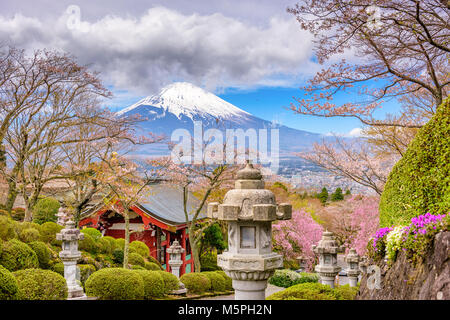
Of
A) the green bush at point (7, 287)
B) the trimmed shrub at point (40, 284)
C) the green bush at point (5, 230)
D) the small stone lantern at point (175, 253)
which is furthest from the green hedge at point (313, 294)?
the green bush at point (5, 230)

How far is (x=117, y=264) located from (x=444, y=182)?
12.8 metres

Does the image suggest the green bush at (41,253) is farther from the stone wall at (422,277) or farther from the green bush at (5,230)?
the stone wall at (422,277)

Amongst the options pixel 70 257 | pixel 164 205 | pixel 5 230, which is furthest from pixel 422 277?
pixel 164 205

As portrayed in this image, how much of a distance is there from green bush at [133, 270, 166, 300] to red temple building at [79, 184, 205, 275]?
21.4ft

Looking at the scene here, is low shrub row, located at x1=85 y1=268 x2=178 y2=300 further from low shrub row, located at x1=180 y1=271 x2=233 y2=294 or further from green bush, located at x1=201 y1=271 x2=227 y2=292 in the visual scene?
green bush, located at x1=201 y1=271 x2=227 y2=292

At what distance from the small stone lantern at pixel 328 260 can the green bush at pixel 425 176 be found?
172 inches

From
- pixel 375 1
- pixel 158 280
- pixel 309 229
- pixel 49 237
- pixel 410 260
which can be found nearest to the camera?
pixel 410 260

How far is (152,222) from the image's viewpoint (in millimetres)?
18312

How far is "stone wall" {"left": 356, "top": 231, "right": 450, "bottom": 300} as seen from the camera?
11.0 ft

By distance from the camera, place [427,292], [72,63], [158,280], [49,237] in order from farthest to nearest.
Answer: [72,63]
[49,237]
[158,280]
[427,292]

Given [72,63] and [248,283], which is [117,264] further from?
[248,283]

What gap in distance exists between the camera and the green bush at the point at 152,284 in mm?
10836

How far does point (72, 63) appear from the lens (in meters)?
15.3
